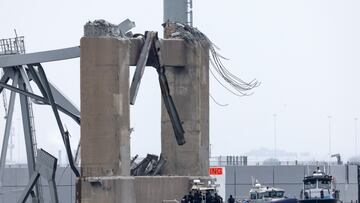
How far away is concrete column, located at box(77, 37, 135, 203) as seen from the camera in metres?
77.1

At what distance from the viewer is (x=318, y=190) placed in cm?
9938

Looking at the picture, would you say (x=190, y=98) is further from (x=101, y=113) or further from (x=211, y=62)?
(x=101, y=113)

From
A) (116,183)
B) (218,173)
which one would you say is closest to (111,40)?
(116,183)

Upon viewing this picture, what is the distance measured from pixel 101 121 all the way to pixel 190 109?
8385mm

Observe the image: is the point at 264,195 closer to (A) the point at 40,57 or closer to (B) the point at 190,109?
(B) the point at 190,109

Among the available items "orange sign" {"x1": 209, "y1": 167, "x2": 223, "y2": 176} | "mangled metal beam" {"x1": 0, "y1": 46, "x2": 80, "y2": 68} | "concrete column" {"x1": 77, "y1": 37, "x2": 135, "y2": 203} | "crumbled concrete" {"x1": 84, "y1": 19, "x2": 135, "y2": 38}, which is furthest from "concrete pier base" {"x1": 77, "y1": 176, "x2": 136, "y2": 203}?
"orange sign" {"x1": 209, "y1": 167, "x2": 223, "y2": 176}

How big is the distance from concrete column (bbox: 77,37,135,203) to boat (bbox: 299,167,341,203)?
23418mm

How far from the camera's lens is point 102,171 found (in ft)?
255

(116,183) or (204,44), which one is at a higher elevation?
(204,44)

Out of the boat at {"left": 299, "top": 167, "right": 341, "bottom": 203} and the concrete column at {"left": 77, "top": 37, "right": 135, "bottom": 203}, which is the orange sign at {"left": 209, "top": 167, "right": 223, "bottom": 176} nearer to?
the boat at {"left": 299, "top": 167, "right": 341, "bottom": 203}

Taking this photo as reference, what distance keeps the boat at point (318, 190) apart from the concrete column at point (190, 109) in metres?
15.3

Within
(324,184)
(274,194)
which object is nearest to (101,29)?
(274,194)

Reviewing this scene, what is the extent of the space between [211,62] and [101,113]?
10.1 meters

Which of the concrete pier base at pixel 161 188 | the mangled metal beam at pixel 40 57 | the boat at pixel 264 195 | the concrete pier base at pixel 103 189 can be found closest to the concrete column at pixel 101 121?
the concrete pier base at pixel 103 189
